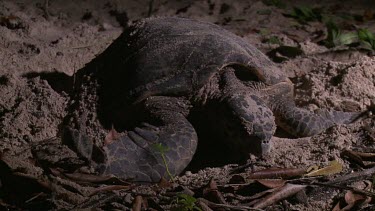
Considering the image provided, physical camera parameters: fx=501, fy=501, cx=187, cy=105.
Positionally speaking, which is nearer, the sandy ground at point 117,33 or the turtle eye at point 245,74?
the sandy ground at point 117,33

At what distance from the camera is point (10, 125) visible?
10.5ft

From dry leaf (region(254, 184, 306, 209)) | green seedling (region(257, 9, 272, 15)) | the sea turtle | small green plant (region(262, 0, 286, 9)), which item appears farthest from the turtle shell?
small green plant (region(262, 0, 286, 9))

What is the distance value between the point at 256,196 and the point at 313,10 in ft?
10.3

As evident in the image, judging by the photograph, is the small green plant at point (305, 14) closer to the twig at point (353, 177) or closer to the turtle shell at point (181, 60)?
the turtle shell at point (181, 60)

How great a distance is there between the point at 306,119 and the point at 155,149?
39.8 inches

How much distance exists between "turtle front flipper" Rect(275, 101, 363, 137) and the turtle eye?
0.26m

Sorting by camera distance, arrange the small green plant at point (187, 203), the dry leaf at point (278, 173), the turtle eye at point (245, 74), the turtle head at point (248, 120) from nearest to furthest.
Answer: the small green plant at point (187, 203)
the dry leaf at point (278, 173)
the turtle head at point (248, 120)
the turtle eye at point (245, 74)

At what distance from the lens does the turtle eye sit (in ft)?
→ 10.9

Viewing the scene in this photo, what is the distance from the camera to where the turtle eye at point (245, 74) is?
3.32 meters

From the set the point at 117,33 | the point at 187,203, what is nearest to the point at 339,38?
the point at 117,33

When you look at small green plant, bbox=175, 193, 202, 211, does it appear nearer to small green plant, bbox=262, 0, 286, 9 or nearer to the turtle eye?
the turtle eye

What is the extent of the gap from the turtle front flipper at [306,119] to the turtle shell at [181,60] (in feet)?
0.77

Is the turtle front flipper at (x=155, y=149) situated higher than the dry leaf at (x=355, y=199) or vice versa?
the turtle front flipper at (x=155, y=149)

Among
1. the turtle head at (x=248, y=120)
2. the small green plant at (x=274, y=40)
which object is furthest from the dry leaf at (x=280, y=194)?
the small green plant at (x=274, y=40)
